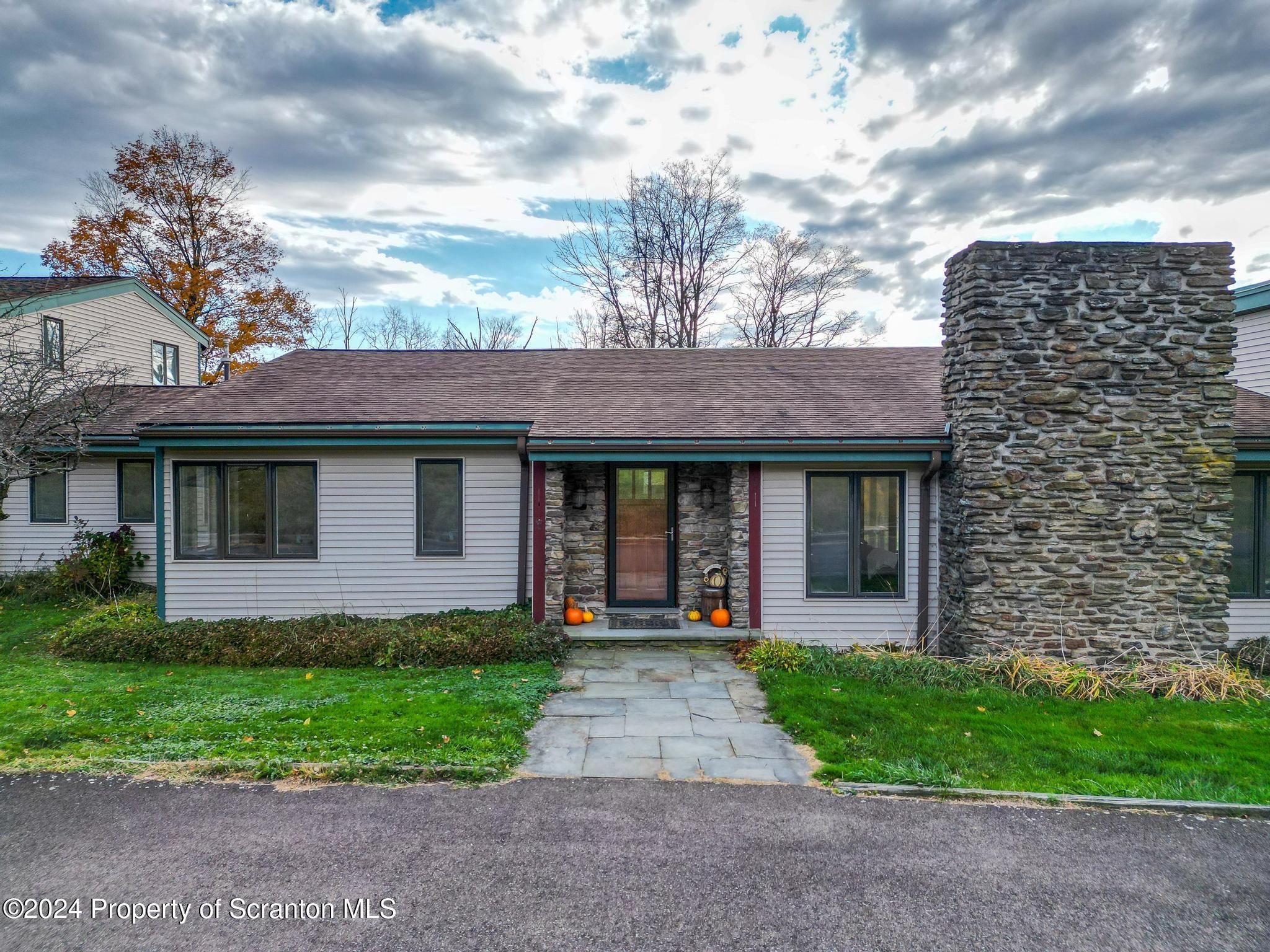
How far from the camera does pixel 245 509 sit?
28.0 ft

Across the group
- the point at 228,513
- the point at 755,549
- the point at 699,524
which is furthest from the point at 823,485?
the point at 228,513

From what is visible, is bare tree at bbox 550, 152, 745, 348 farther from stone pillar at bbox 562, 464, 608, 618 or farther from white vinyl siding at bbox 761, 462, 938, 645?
white vinyl siding at bbox 761, 462, 938, 645

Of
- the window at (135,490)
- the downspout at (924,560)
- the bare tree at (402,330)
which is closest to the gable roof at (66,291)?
the window at (135,490)

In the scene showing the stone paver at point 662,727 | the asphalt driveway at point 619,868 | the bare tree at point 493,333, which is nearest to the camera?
the asphalt driveway at point 619,868

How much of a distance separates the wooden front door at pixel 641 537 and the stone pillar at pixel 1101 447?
3903mm

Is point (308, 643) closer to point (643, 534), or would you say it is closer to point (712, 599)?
point (643, 534)

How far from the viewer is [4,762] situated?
4.49 m

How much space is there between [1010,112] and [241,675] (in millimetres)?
14407

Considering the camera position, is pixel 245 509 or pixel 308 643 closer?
pixel 308 643

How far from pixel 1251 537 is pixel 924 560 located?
4251mm

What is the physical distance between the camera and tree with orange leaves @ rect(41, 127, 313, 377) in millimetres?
19688

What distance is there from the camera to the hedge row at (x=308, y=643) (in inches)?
281

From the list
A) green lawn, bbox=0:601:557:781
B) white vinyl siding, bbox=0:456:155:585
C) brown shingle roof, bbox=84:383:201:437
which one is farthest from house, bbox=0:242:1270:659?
white vinyl siding, bbox=0:456:155:585

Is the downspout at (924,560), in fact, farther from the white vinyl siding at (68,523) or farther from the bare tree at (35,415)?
the white vinyl siding at (68,523)
